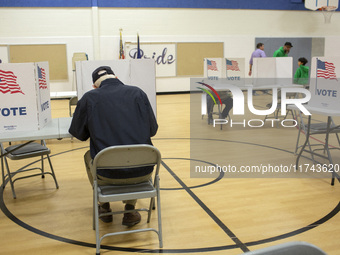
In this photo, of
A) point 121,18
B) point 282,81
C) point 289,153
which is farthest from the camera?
point 121,18

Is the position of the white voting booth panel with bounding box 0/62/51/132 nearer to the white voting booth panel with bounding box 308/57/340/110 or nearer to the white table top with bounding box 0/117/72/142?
the white table top with bounding box 0/117/72/142

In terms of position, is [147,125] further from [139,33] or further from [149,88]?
[139,33]

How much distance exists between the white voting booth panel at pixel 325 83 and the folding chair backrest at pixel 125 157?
2440 millimetres

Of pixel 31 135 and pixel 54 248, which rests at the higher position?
pixel 31 135

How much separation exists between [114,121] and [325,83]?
2.62 metres

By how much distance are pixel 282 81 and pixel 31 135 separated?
5.90 meters

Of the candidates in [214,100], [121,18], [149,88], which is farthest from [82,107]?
[121,18]

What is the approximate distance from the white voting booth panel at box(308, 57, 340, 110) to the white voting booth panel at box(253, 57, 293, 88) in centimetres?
326

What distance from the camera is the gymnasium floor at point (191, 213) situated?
253cm

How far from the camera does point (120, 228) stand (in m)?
2.80

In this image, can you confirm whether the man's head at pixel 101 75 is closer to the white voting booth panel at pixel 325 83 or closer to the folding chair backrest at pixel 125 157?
the folding chair backrest at pixel 125 157

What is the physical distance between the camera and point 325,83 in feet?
13.1

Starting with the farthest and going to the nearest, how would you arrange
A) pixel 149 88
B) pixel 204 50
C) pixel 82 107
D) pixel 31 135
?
1. pixel 204 50
2. pixel 149 88
3. pixel 31 135
4. pixel 82 107

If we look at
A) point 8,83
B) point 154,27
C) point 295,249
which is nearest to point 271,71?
point 154,27
